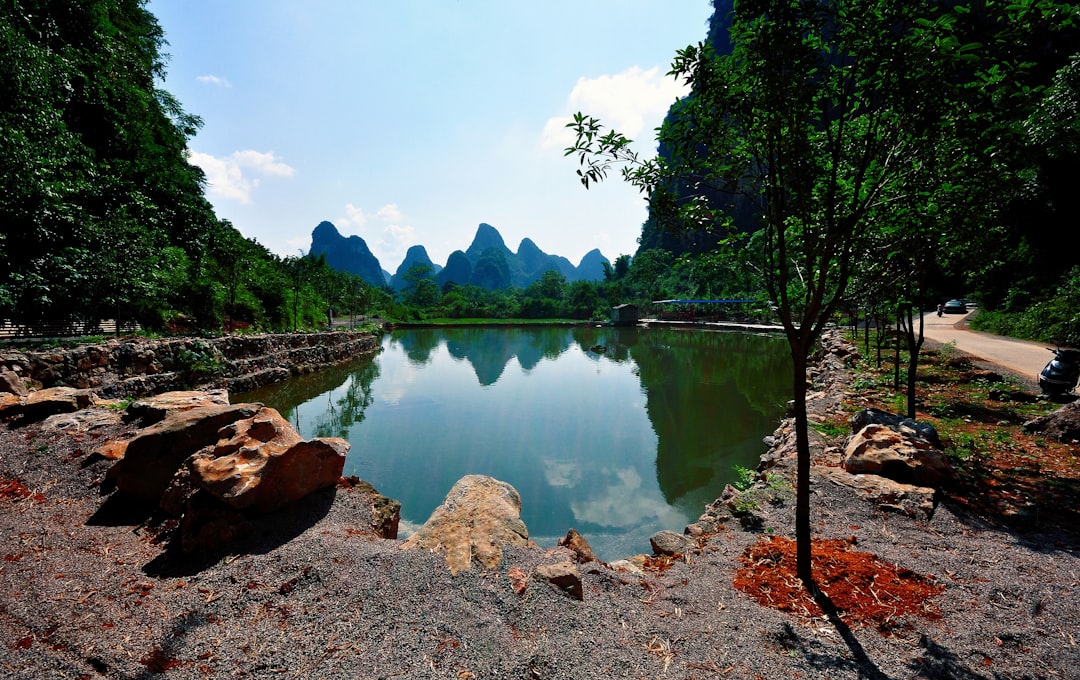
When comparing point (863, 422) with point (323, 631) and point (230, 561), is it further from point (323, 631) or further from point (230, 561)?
point (230, 561)

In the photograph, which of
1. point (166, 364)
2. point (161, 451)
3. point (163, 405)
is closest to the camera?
point (161, 451)

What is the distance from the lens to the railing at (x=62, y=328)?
10.2 m

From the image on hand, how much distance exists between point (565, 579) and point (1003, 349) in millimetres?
19757

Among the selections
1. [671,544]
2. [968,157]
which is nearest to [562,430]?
[671,544]

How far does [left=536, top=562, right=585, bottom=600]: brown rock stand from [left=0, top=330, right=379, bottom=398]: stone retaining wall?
11165mm

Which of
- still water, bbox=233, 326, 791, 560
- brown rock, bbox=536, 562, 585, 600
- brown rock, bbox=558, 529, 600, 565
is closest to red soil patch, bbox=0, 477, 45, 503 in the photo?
still water, bbox=233, 326, 791, 560

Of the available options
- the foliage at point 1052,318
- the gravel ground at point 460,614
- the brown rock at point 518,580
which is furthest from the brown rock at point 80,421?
the foliage at point 1052,318

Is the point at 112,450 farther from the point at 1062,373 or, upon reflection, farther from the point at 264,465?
the point at 1062,373

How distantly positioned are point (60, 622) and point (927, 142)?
6557 mm

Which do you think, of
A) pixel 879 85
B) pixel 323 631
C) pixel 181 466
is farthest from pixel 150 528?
pixel 879 85

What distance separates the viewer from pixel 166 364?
1177 cm

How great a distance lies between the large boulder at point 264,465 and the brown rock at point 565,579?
8.96 ft

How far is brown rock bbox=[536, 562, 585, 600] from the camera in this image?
302cm

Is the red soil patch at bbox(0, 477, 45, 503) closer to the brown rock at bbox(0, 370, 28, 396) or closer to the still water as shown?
the still water
